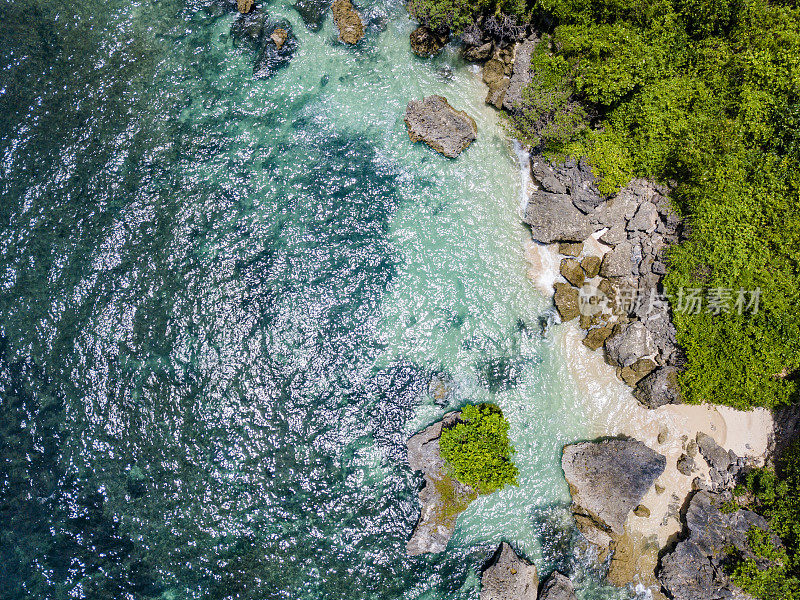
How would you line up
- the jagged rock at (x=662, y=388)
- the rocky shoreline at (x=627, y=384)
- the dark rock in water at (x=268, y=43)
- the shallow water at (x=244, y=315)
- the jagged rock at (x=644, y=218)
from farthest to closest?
1. the dark rock in water at (x=268, y=43)
2. the jagged rock at (x=644, y=218)
3. the jagged rock at (x=662, y=388)
4. the rocky shoreline at (x=627, y=384)
5. the shallow water at (x=244, y=315)

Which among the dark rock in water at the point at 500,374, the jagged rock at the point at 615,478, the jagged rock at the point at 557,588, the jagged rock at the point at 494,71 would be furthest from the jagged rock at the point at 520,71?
the jagged rock at the point at 557,588

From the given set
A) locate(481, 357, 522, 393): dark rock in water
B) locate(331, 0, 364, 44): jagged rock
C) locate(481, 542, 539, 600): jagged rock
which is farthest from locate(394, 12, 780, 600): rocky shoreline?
locate(331, 0, 364, 44): jagged rock

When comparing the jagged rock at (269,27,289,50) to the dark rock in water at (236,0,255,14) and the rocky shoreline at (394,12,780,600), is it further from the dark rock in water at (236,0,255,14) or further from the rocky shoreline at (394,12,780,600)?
the rocky shoreline at (394,12,780,600)

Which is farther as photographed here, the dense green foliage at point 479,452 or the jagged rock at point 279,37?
the jagged rock at point 279,37

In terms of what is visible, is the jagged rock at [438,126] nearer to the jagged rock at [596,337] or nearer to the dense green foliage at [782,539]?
the jagged rock at [596,337]

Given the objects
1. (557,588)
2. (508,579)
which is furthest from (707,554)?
(508,579)
